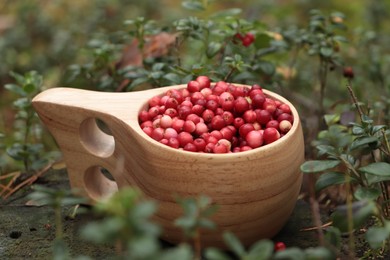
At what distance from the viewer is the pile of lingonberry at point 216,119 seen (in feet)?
5.81

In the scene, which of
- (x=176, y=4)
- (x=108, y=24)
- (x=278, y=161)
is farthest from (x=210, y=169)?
(x=176, y=4)

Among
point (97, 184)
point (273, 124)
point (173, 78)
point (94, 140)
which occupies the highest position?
point (273, 124)

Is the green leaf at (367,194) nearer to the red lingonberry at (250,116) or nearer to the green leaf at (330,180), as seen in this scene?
the green leaf at (330,180)

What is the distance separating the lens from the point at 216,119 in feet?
6.12

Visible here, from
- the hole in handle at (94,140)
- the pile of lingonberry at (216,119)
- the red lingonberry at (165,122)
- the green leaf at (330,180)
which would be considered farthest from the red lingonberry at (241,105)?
the hole in handle at (94,140)

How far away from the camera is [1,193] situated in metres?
2.25

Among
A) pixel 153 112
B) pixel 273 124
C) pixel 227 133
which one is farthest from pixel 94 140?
pixel 273 124

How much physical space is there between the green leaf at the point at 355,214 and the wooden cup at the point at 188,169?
22 centimetres

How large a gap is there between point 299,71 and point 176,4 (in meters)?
1.68

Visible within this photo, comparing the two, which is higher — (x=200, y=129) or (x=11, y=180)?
(x=200, y=129)

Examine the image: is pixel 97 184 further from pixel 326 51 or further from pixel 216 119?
pixel 326 51

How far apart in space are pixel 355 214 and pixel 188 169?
439mm

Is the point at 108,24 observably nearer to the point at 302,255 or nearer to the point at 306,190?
the point at 306,190

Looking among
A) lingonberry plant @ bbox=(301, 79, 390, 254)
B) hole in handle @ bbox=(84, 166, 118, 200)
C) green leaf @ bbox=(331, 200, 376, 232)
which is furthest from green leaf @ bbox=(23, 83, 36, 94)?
green leaf @ bbox=(331, 200, 376, 232)
